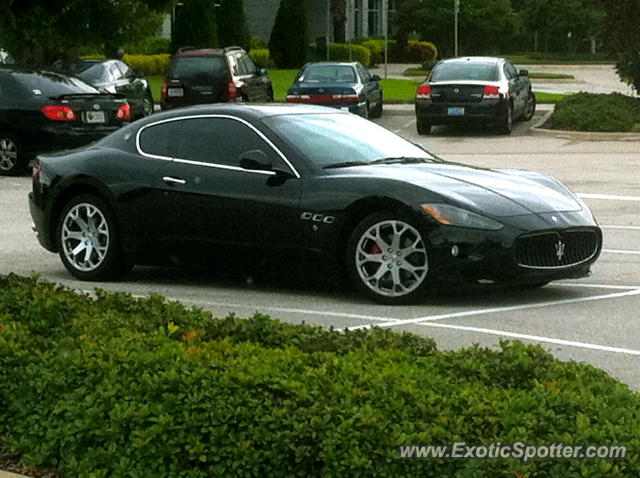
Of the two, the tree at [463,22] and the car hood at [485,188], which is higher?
the car hood at [485,188]

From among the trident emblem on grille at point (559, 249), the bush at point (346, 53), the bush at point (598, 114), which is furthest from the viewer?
the bush at point (346, 53)

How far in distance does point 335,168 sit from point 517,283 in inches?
61.1

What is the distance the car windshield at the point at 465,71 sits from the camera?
30.5 meters

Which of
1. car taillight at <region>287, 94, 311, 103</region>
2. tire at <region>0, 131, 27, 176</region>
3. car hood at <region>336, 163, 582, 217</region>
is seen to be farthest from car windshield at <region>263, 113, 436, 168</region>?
car taillight at <region>287, 94, 311, 103</region>

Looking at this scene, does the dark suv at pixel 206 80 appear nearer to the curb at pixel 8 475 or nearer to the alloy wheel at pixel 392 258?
the alloy wheel at pixel 392 258

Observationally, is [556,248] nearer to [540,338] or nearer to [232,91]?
[540,338]

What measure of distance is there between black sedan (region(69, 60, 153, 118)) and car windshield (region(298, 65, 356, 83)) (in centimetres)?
348

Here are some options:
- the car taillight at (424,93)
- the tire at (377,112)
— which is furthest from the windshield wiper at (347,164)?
the tire at (377,112)

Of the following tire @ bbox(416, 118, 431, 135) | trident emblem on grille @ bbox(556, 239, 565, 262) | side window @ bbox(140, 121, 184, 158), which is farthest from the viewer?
tire @ bbox(416, 118, 431, 135)

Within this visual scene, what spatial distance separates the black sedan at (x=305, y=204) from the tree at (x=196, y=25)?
148 feet

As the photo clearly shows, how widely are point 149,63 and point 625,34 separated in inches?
1208

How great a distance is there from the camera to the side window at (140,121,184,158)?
11.5m

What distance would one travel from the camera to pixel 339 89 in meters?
31.8

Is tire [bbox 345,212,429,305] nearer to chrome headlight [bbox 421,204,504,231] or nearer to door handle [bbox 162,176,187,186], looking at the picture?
chrome headlight [bbox 421,204,504,231]
